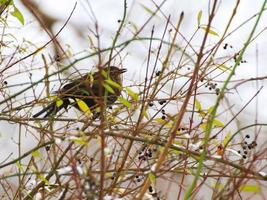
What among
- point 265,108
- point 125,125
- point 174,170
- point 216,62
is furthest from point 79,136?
point 265,108

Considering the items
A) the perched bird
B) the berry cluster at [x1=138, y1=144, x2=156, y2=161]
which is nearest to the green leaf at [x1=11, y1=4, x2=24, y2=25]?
the perched bird

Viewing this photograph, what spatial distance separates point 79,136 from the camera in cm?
115

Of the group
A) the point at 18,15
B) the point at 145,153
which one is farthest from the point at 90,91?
the point at 18,15

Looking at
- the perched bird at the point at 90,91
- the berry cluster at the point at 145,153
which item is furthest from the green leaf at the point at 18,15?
the berry cluster at the point at 145,153

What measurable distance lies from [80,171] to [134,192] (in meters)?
0.56

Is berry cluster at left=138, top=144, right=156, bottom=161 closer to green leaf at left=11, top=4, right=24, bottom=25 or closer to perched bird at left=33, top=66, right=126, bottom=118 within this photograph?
perched bird at left=33, top=66, right=126, bottom=118

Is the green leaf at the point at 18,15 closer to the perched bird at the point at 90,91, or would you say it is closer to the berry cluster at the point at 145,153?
the perched bird at the point at 90,91

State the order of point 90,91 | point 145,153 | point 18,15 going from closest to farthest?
point 90,91, point 145,153, point 18,15

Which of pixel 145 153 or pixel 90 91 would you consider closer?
pixel 90 91

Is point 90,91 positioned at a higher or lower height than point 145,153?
lower

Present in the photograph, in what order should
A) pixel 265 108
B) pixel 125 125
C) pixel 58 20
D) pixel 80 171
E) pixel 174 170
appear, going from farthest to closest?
pixel 58 20 < pixel 265 108 < pixel 125 125 < pixel 174 170 < pixel 80 171

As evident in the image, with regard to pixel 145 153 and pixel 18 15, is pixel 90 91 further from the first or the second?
pixel 18 15

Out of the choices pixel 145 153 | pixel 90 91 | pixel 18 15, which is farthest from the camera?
pixel 18 15

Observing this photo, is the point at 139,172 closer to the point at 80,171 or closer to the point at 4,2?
the point at 80,171
